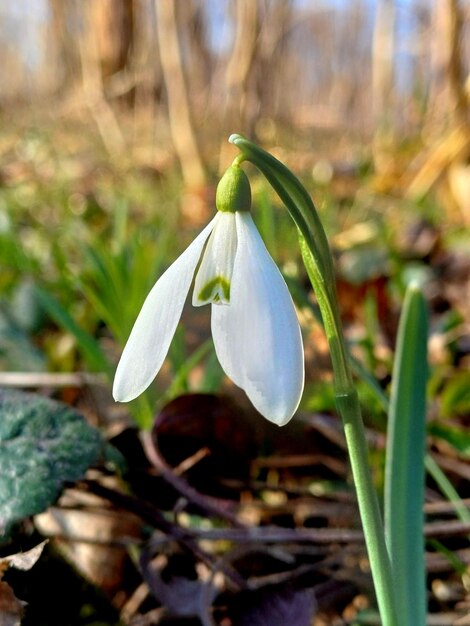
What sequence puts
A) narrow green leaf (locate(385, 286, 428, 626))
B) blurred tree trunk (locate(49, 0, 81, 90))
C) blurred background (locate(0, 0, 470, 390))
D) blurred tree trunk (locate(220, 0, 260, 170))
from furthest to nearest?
blurred tree trunk (locate(49, 0, 81, 90)) → blurred tree trunk (locate(220, 0, 260, 170)) → blurred background (locate(0, 0, 470, 390)) → narrow green leaf (locate(385, 286, 428, 626))

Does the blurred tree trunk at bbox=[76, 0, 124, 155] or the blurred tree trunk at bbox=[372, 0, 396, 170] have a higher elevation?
the blurred tree trunk at bbox=[372, 0, 396, 170]

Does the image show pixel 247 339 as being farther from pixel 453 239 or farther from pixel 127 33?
pixel 127 33

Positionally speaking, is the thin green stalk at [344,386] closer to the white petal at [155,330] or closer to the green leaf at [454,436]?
the white petal at [155,330]

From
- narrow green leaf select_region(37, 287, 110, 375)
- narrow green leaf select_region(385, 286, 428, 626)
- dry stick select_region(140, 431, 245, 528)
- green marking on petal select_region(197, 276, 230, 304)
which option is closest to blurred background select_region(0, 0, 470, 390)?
narrow green leaf select_region(37, 287, 110, 375)

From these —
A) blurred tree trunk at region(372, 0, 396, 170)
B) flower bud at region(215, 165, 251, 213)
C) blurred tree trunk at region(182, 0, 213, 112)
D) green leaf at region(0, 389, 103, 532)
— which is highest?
blurred tree trunk at region(182, 0, 213, 112)

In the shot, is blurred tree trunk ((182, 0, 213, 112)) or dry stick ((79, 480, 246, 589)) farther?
blurred tree trunk ((182, 0, 213, 112))

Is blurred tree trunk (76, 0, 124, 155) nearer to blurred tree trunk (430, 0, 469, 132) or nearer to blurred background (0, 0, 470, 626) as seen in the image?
blurred background (0, 0, 470, 626)

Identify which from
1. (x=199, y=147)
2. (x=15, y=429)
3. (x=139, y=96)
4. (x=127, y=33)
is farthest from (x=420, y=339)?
(x=127, y=33)

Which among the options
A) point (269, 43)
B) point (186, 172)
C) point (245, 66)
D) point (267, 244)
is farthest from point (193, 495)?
point (186, 172)

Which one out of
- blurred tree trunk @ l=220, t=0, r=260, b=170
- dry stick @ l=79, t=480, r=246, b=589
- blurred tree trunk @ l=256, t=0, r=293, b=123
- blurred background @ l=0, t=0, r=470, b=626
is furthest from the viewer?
blurred tree trunk @ l=256, t=0, r=293, b=123
